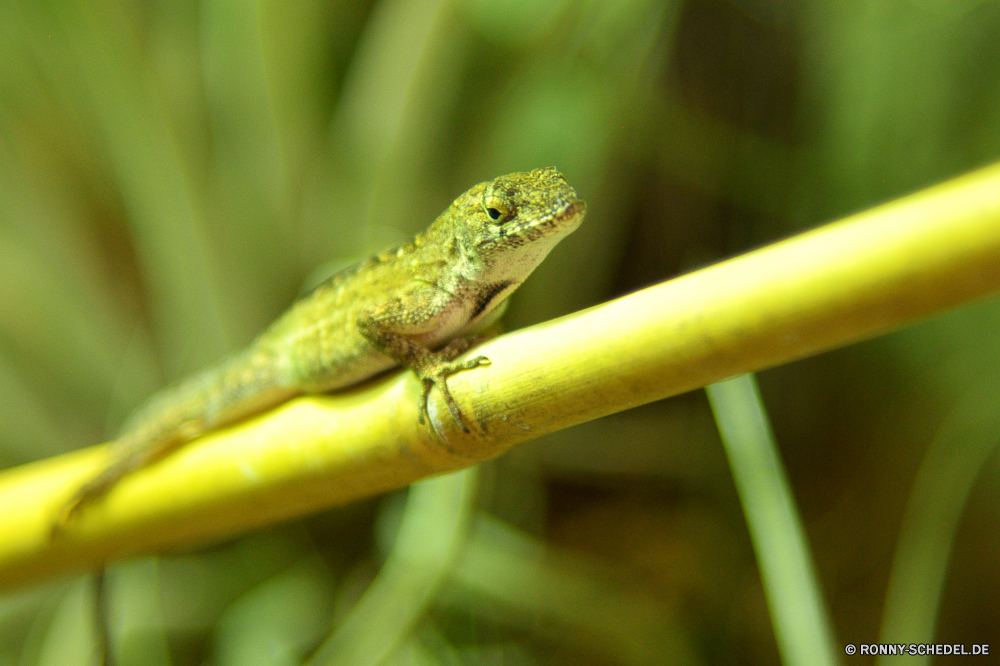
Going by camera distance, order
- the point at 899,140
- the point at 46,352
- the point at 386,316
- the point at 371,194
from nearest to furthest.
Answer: the point at 386,316 < the point at 899,140 < the point at 371,194 < the point at 46,352

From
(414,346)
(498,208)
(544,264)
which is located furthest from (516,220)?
(544,264)

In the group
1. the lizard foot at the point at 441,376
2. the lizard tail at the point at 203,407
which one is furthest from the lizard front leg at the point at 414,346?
the lizard tail at the point at 203,407

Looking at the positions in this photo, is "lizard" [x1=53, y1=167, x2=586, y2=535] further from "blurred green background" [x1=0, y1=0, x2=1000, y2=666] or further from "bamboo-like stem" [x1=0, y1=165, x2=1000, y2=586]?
"blurred green background" [x1=0, y1=0, x2=1000, y2=666]

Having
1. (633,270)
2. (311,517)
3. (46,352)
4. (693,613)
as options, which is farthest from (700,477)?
(46,352)

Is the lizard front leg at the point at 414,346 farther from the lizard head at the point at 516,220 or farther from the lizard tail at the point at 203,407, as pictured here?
the lizard tail at the point at 203,407

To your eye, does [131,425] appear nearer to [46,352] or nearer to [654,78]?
[46,352]

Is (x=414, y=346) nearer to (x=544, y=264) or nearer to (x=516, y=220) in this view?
(x=516, y=220)

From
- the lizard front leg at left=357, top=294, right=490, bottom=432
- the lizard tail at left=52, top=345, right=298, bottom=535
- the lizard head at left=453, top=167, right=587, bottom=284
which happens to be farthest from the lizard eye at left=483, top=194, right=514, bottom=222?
the lizard tail at left=52, top=345, right=298, bottom=535
